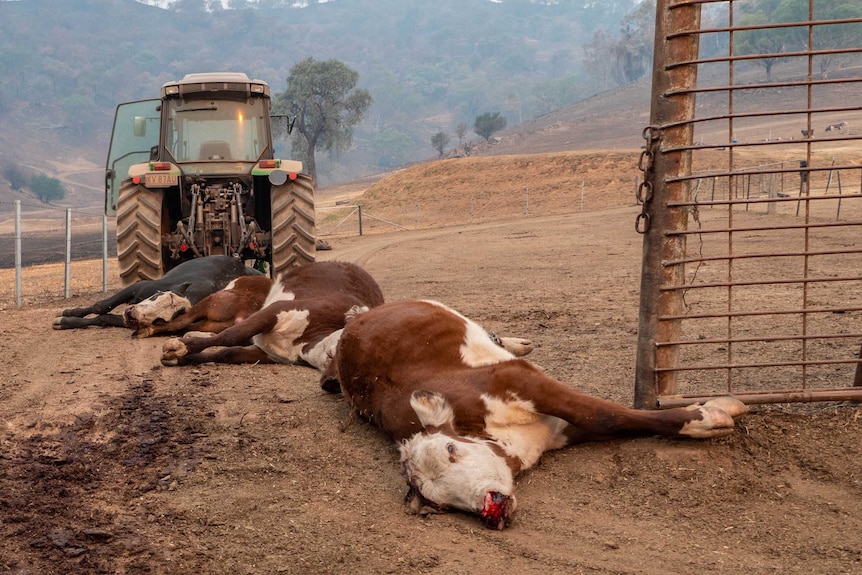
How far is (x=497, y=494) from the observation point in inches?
144

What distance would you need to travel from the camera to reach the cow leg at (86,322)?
919cm

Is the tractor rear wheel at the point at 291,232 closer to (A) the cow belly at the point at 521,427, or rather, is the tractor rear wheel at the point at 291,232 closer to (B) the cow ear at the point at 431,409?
(A) the cow belly at the point at 521,427

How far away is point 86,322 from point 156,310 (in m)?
1.14

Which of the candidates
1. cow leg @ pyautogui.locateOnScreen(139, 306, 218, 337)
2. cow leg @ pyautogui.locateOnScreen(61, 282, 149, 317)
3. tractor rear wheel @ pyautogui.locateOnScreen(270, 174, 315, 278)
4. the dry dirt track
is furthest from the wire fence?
the dry dirt track

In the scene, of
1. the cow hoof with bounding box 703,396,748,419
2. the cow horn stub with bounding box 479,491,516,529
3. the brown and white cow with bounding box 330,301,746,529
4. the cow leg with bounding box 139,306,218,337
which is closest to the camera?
the cow horn stub with bounding box 479,491,516,529

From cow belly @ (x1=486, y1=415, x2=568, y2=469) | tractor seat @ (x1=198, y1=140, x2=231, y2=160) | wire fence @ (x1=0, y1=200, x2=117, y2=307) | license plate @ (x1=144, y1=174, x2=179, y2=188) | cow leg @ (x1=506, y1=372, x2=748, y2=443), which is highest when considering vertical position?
tractor seat @ (x1=198, y1=140, x2=231, y2=160)

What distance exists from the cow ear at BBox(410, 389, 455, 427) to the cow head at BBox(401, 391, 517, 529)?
12cm

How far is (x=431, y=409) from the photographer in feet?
13.8

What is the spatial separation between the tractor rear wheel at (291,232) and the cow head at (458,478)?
730cm

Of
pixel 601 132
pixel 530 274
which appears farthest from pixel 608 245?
pixel 601 132

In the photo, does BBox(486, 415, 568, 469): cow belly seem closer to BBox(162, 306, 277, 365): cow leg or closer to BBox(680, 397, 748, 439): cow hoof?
BBox(680, 397, 748, 439): cow hoof

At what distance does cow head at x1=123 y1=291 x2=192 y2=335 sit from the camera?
8.53 m

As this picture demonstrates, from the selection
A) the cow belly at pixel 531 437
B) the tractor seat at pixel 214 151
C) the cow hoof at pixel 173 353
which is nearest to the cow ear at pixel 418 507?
the cow belly at pixel 531 437

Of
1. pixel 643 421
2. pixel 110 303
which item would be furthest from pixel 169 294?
pixel 643 421
